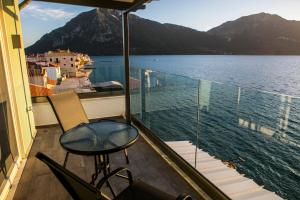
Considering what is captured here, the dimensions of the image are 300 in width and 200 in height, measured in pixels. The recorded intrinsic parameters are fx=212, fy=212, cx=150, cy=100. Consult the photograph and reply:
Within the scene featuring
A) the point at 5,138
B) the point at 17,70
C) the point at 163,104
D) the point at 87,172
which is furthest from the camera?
the point at 163,104

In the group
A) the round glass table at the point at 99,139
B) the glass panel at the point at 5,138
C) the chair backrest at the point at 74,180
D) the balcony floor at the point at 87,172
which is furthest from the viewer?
the glass panel at the point at 5,138

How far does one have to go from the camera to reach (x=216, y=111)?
3.53 meters

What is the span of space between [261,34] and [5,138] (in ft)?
229

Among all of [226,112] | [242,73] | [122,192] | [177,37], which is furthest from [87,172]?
[177,37]

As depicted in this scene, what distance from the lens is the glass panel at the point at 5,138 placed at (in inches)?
101

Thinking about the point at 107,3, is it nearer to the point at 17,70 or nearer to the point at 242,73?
the point at 17,70

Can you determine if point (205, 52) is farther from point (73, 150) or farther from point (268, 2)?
point (73, 150)

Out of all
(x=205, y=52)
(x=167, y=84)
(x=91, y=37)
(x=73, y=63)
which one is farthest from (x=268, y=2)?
(x=167, y=84)

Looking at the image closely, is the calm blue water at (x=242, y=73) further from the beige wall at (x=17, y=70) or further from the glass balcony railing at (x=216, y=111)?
the beige wall at (x=17, y=70)

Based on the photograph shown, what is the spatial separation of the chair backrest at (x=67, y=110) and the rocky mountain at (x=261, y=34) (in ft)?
189

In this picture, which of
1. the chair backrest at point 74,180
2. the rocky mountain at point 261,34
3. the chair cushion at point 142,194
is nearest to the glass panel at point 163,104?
the chair cushion at point 142,194

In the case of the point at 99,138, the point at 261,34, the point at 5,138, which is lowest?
the point at 5,138

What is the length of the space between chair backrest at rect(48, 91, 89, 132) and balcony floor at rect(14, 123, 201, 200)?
642mm

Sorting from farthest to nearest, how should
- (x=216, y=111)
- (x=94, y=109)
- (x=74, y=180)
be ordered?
(x=94, y=109), (x=216, y=111), (x=74, y=180)
